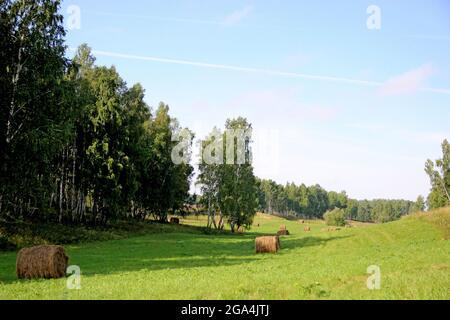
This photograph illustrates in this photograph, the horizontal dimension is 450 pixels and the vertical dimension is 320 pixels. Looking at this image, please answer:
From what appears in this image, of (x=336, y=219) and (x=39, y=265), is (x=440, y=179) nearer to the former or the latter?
(x=336, y=219)

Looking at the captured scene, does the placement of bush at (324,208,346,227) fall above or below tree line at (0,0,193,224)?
below

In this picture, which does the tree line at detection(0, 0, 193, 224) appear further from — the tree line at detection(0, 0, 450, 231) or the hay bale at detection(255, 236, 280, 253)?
the hay bale at detection(255, 236, 280, 253)

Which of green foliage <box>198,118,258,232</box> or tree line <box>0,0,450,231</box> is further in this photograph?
green foliage <box>198,118,258,232</box>

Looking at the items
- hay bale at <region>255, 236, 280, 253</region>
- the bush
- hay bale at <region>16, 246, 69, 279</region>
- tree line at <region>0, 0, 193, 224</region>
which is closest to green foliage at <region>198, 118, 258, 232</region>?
tree line at <region>0, 0, 193, 224</region>

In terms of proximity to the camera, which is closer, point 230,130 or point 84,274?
point 84,274

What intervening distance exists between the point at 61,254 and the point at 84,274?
65.3 inches

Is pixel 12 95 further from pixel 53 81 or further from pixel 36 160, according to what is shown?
pixel 36 160

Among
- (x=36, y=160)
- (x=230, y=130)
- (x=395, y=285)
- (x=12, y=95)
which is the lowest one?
(x=395, y=285)

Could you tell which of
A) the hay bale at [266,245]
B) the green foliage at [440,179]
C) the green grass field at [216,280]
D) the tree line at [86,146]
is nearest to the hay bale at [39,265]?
the green grass field at [216,280]

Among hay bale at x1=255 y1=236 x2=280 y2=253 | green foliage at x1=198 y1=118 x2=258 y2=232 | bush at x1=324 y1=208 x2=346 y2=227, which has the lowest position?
bush at x1=324 y1=208 x2=346 y2=227

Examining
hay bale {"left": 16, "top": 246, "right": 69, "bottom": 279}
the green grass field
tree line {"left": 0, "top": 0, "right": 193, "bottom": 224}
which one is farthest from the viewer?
tree line {"left": 0, "top": 0, "right": 193, "bottom": 224}

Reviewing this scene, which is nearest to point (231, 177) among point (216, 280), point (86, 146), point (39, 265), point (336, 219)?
point (86, 146)

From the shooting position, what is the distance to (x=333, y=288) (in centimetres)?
1325
